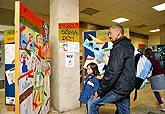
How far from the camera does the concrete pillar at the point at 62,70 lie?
3.28m

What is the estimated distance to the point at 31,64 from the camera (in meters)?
2.21

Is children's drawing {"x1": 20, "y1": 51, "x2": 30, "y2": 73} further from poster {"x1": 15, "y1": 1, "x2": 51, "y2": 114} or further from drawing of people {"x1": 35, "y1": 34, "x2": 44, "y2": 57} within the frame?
drawing of people {"x1": 35, "y1": 34, "x2": 44, "y2": 57}

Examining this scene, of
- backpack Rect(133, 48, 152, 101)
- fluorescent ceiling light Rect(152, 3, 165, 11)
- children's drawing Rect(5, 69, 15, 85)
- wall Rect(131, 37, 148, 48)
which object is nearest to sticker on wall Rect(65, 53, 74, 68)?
children's drawing Rect(5, 69, 15, 85)

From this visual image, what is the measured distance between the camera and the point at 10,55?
342 centimetres

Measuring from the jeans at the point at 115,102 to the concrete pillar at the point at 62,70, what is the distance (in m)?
1.15

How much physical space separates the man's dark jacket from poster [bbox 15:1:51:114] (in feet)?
3.25

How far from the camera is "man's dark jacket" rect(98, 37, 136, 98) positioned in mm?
1782

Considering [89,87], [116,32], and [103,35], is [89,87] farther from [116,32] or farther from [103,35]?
[103,35]

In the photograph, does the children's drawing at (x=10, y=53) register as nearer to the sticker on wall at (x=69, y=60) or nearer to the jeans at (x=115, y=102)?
the sticker on wall at (x=69, y=60)

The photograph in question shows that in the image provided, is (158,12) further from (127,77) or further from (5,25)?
(5,25)

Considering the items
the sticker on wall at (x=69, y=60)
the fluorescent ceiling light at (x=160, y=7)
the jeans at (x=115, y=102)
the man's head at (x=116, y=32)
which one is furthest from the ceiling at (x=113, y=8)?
the jeans at (x=115, y=102)

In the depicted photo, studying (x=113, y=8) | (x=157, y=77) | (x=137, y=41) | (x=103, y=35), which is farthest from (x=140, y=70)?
(x=137, y=41)

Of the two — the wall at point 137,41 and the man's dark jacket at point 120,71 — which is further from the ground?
the wall at point 137,41

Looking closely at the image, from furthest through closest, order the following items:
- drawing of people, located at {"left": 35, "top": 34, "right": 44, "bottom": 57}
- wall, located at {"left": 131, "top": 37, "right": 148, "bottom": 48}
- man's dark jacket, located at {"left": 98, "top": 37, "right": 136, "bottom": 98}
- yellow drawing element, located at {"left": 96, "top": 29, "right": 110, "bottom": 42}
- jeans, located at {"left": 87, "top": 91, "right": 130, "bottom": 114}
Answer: wall, located at {"left": 131, "top": 37, "right": 148, "bottom": 48}, yellow drawing element, located at {"left": 96, "top": 29, "right": 110, "bottom": 42}, drawing of people, located at {"left": 35, "top": 34, "right": 44, "bottom": 57}, jeans, located at {"left": 87, "top": 91, "right": 130, "bottom": 114}, man's dark jacket, located at {"left": 98, "top": 37, "right": 136, "bottom": 98}
